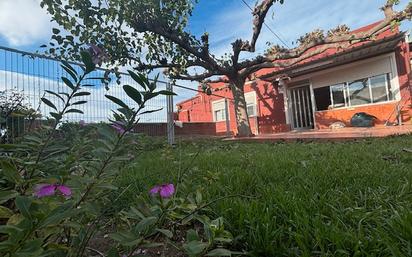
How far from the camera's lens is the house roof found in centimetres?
1048

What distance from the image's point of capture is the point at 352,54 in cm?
1132

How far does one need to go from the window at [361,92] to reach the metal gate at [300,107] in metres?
0.90

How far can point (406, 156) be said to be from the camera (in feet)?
9.64

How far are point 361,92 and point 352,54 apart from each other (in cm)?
194

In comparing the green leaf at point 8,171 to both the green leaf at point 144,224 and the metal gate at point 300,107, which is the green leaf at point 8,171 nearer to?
the green leaf at point 144,224

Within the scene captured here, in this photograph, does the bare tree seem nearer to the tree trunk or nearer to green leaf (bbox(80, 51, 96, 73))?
the tree trunk

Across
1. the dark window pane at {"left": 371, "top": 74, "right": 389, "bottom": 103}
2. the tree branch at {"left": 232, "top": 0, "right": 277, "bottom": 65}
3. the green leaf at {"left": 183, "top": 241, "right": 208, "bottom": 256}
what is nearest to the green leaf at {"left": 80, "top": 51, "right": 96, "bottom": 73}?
the green leaf at {"left": 183, "top": 241, "right": 208, "bottom": 256}

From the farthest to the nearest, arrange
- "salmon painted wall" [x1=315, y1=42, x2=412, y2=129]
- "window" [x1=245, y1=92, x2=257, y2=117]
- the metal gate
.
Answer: "window" [x1=245, y1=92, x2=257, y2=117] → the metal gate → "salmon painted wall" [x1=315, y1=42, x2=412, y2=129]

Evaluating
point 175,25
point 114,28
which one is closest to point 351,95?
point 175,25

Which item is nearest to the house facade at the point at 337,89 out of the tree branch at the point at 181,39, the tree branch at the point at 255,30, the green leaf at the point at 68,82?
the tree branch at the point at 181,39

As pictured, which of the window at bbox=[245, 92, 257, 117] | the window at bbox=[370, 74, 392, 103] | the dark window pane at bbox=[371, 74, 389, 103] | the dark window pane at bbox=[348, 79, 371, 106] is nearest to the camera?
the window at bbox=[370, 74, 392, 103]

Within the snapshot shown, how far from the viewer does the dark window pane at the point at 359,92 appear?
1220 cm

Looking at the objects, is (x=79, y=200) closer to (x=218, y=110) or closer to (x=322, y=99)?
(x=322, y=99)

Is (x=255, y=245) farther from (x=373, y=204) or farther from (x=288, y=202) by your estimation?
(x=373, y=204)
